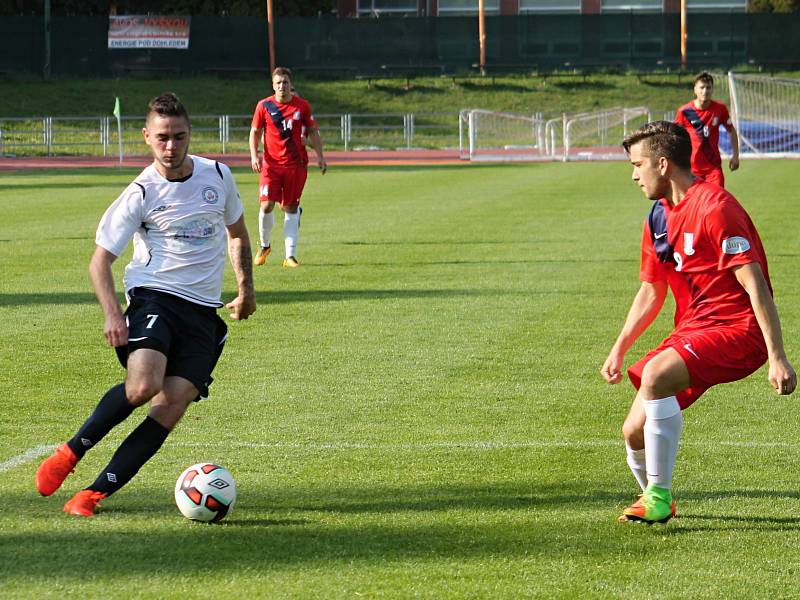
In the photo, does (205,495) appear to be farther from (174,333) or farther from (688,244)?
(688,244)

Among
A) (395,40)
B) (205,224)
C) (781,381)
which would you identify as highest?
(395,40)

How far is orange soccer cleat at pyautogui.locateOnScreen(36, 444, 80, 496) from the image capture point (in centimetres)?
571

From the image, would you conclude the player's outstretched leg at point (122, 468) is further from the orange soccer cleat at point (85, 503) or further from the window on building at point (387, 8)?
the window on building at point (387, 8)

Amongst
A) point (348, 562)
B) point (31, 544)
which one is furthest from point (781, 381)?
point (31, 544)

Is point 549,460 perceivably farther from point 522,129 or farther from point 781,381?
point 522,129

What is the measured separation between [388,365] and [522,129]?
37.1 meters

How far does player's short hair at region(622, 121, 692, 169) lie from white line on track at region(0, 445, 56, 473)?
318 centimetres

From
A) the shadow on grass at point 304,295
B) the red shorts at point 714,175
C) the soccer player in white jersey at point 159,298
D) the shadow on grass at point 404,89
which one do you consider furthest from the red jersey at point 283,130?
the shadow on grass at point 404,89

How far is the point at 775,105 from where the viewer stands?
1666 inches

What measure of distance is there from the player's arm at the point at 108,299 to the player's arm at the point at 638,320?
194 cm

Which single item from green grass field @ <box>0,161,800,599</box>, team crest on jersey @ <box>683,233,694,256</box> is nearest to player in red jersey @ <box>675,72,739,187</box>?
green grass field @ <box>0,161,800,599</box>

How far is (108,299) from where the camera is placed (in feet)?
18.3

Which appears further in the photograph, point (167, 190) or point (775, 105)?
point (775, 105)

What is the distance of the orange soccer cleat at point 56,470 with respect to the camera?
5707 millimetres
